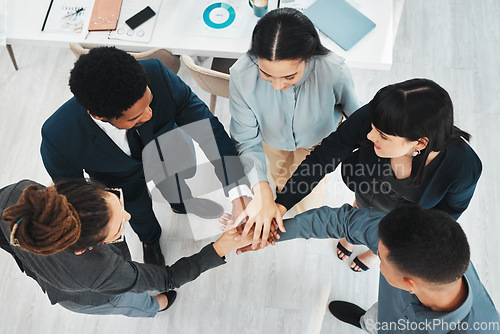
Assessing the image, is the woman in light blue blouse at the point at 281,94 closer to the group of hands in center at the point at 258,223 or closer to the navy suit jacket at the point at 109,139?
the group of hands in center at the point at 258,223

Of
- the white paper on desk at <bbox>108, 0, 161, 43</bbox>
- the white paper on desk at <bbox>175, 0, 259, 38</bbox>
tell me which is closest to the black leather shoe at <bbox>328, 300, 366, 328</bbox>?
the white paper on desk at <bbox>175, 0, 259, 38</bbox>

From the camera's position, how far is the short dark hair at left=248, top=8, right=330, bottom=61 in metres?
1.39

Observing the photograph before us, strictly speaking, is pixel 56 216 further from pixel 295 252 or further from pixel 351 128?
pixel 295 252

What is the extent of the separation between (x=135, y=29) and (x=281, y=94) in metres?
1.12

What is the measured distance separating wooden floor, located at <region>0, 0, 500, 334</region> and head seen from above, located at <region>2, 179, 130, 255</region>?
1185 mm

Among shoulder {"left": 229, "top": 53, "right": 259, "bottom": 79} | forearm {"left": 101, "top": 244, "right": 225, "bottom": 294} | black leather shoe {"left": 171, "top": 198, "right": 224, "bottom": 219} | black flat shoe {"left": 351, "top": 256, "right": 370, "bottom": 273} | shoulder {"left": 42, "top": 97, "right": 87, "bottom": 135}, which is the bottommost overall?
→ black flat shoe {"left": 351, "top": 256, "right": 370, "bottom": 273}

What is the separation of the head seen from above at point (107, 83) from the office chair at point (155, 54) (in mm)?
720

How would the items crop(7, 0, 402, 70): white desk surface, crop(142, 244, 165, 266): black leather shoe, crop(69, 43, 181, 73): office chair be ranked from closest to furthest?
crop(69, 43, 181, 73): office chair < crop(7, 0, 402, 70): white desk surface < crop(142, 244, 165, 266): black leather shoe

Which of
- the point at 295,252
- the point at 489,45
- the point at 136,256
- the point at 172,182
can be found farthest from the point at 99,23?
the point at 489,45

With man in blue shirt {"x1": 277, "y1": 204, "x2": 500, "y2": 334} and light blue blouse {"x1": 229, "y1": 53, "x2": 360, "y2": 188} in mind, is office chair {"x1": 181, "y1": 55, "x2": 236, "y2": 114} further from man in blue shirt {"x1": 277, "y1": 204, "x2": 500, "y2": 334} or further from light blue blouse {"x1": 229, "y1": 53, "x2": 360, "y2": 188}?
man in blue shirt {"x1": 277, "y1": 204, "x2": 500, "y2": 334}

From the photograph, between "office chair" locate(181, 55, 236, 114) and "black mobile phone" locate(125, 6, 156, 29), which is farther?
"black mobile phone" locate(125, 6, 156, 29)

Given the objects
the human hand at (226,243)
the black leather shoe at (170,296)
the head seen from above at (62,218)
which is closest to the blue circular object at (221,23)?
the human hand at (226,243)

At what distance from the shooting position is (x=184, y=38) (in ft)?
7.72

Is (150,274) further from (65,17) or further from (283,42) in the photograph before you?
(65,17)
